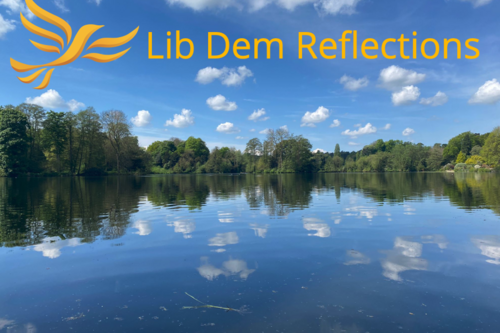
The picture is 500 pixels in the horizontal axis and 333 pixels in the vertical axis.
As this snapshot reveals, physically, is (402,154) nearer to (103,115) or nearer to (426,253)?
(103,115)

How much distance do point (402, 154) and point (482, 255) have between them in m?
108

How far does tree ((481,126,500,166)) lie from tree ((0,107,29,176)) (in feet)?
343

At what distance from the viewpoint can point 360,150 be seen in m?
148

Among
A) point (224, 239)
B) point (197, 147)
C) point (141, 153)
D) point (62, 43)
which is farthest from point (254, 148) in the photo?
point (224, 239)

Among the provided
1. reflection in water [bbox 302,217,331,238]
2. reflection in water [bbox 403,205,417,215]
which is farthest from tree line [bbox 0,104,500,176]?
reflection in water [bbox 403,205,417,215]

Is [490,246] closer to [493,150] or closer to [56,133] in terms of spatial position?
[56,133]

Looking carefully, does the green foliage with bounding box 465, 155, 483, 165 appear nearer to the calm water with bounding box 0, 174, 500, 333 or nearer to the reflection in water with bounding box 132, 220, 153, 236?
the calm water with bounding box 0, 174, 500, 333

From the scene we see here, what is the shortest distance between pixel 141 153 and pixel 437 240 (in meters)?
77.4

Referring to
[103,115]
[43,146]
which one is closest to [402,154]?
[103,115]

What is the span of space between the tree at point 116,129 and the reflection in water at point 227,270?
228 ft

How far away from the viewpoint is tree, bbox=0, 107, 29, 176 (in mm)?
53781

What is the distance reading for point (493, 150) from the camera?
73.7 meters

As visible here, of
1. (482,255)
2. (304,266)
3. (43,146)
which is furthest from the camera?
(43,146)

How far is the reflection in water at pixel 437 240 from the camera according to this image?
7770 mm
